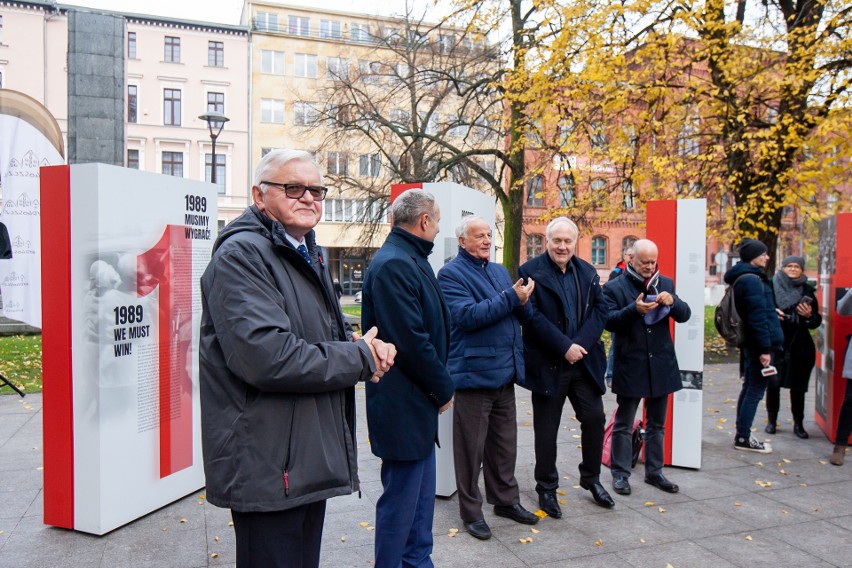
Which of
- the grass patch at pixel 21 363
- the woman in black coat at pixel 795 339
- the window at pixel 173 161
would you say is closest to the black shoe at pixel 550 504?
the woman in black coat at pixel 795 339

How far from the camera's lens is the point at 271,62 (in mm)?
49312

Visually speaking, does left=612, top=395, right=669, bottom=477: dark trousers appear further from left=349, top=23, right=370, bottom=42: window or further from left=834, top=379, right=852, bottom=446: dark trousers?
left=349, top=23, right=370, bottom=42: window

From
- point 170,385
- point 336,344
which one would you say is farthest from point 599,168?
point 336,344

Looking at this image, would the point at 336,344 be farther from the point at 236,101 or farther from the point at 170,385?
the point at 236,101

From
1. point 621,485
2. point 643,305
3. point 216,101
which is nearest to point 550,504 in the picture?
point 621,485

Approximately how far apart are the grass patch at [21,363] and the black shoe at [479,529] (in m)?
7.87

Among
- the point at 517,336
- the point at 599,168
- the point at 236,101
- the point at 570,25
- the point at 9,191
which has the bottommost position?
the point at 517,336

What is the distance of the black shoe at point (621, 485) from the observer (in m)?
5.43

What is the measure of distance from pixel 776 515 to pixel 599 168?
11102 millimetres

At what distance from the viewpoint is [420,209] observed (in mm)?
3729

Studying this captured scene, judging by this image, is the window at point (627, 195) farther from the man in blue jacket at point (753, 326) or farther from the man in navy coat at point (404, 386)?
the man in navy coat at point (404, 386)

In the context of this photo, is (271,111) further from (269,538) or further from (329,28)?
(269,538)

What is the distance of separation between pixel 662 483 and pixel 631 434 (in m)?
0.46

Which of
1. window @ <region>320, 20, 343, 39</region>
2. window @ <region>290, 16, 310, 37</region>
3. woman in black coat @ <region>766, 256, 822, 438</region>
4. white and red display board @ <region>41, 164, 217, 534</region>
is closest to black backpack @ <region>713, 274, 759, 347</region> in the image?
woman in black coat @ <region>766, 256, 822, 438</region>
